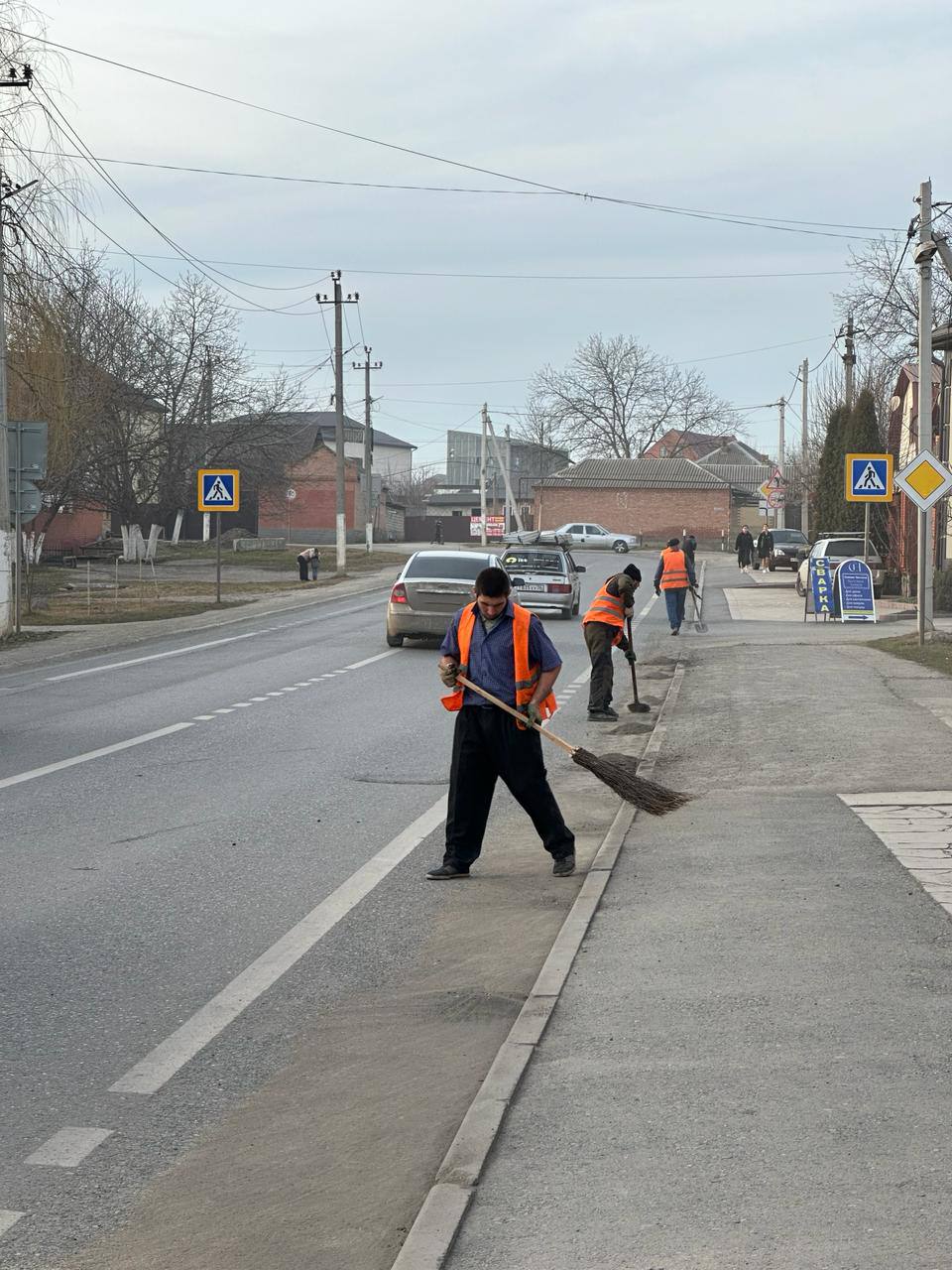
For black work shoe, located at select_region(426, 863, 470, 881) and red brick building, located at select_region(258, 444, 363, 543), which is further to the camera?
red brick building, located at select_region(258, 444, 363, 543)

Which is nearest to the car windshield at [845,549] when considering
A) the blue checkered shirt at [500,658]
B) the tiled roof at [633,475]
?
the blue checkered shirt at [500,658]

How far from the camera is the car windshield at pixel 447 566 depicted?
24344mm

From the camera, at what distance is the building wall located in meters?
92.2

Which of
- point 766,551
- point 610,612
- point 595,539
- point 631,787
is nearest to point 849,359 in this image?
point 766,551

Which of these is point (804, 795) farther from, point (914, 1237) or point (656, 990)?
point (914, 1237)

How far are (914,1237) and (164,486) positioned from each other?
182 feet

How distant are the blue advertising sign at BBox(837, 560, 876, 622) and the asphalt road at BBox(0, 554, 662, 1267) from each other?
1415cm

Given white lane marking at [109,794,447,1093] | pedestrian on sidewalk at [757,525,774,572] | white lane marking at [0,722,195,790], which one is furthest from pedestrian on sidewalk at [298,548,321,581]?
white lane marking at [109,794,447,1093]

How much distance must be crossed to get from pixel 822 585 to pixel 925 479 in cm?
903

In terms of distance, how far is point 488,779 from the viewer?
8.49 meters

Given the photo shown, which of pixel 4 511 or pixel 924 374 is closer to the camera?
pixel 924 374

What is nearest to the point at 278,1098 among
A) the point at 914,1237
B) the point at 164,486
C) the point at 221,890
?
the point at 914,1237

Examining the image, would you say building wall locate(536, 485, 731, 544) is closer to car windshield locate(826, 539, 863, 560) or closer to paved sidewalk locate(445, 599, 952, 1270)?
car windshield locate(826, 539, 863, 560)

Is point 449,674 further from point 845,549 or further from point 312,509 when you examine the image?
point 312,509
